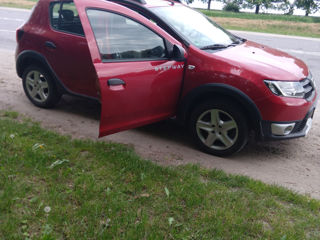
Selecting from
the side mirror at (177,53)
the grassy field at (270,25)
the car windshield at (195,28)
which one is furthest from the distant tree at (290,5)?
the side mirror at (177,53)

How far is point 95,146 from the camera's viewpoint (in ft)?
13.5

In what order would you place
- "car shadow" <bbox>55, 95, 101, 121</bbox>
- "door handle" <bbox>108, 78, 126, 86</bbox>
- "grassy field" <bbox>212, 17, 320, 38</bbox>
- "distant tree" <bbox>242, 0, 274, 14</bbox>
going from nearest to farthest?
"door handle" <bbox>108, 78, 126, 86</bbox> → "car shadow" <bbox>55, 95, 101, 121</bbox> → "grassy field" <bbox>212, 17, 320, 38</bbox> → "distant tree" <bbox>242, 0, 274, 14</bbox>

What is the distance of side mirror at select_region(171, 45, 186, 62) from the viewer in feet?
12.8

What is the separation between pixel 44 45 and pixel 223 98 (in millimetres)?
2759

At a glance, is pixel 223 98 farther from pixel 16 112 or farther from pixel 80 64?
pixel 16 112

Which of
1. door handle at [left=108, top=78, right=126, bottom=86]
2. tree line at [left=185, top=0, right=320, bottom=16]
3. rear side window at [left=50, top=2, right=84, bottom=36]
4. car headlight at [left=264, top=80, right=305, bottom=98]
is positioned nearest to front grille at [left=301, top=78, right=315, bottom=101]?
car headlight at [left=264, top=80, right=305, bottom=98]

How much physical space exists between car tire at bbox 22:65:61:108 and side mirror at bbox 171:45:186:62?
2120 mm

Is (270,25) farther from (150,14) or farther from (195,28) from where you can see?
(150,14)

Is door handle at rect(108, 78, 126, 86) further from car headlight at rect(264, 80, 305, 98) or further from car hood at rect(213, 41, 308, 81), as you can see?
car headlight at rect(264, 80, 305, 98)

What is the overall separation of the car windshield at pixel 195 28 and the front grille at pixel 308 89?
113 centimetres

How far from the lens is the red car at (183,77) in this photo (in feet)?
11.9

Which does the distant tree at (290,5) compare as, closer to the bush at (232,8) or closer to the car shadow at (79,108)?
the bush at (232,8)

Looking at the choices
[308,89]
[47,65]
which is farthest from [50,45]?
[308,89]

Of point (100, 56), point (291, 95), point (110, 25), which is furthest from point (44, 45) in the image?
point (291, 95)
